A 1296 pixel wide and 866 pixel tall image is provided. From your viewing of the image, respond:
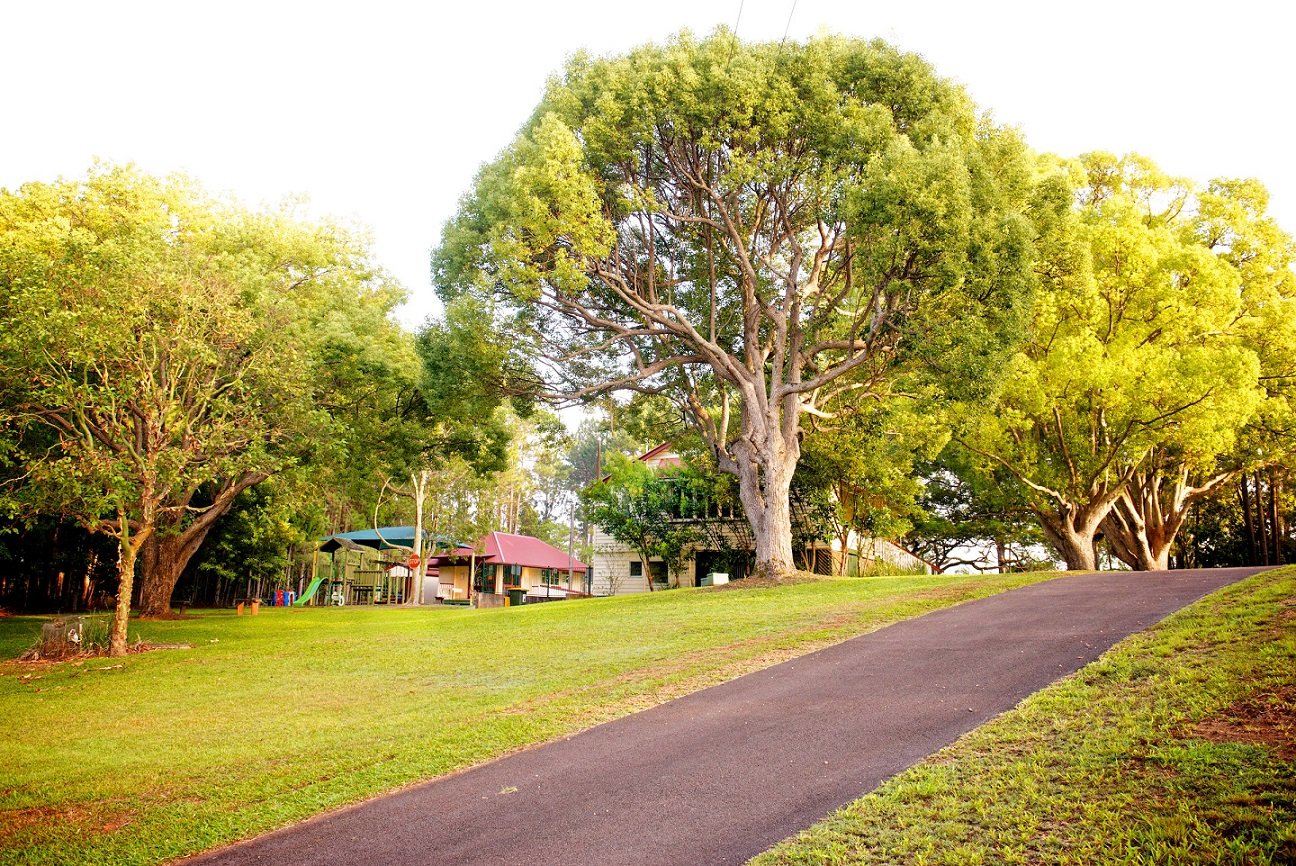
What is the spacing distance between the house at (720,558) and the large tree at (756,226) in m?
9.57

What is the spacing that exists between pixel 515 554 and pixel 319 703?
1372 inches

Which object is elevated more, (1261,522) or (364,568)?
(1261,522)

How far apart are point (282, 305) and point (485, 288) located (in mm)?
5900

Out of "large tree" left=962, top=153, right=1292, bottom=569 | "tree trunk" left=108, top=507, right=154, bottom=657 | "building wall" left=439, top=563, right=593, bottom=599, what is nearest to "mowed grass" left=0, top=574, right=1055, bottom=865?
"tree trunk" left=108, top=507, right=154, bottom=657

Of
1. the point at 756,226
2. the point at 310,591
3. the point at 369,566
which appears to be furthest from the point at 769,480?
the point at 369,566

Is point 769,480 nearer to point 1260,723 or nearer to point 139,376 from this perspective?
point 139,376

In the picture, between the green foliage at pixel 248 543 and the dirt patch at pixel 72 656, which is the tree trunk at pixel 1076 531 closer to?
the green foliage at pixel 248 543

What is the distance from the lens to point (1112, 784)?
5.12 m

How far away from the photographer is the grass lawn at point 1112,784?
14.3 feet

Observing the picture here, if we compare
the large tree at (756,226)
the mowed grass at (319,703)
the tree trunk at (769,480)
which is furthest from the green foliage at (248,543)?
the tree trunk at (769,480)

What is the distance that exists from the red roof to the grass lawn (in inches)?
1374

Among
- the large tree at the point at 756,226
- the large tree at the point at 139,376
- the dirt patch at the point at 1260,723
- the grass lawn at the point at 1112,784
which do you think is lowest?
the grass lawn at the point at 1112,784

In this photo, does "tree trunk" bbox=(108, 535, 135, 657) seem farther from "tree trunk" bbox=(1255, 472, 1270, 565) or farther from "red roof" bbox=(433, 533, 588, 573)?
"tree trunk" bbox=(1255, 472, 1270, 565)

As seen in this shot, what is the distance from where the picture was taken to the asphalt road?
5.36 metres
